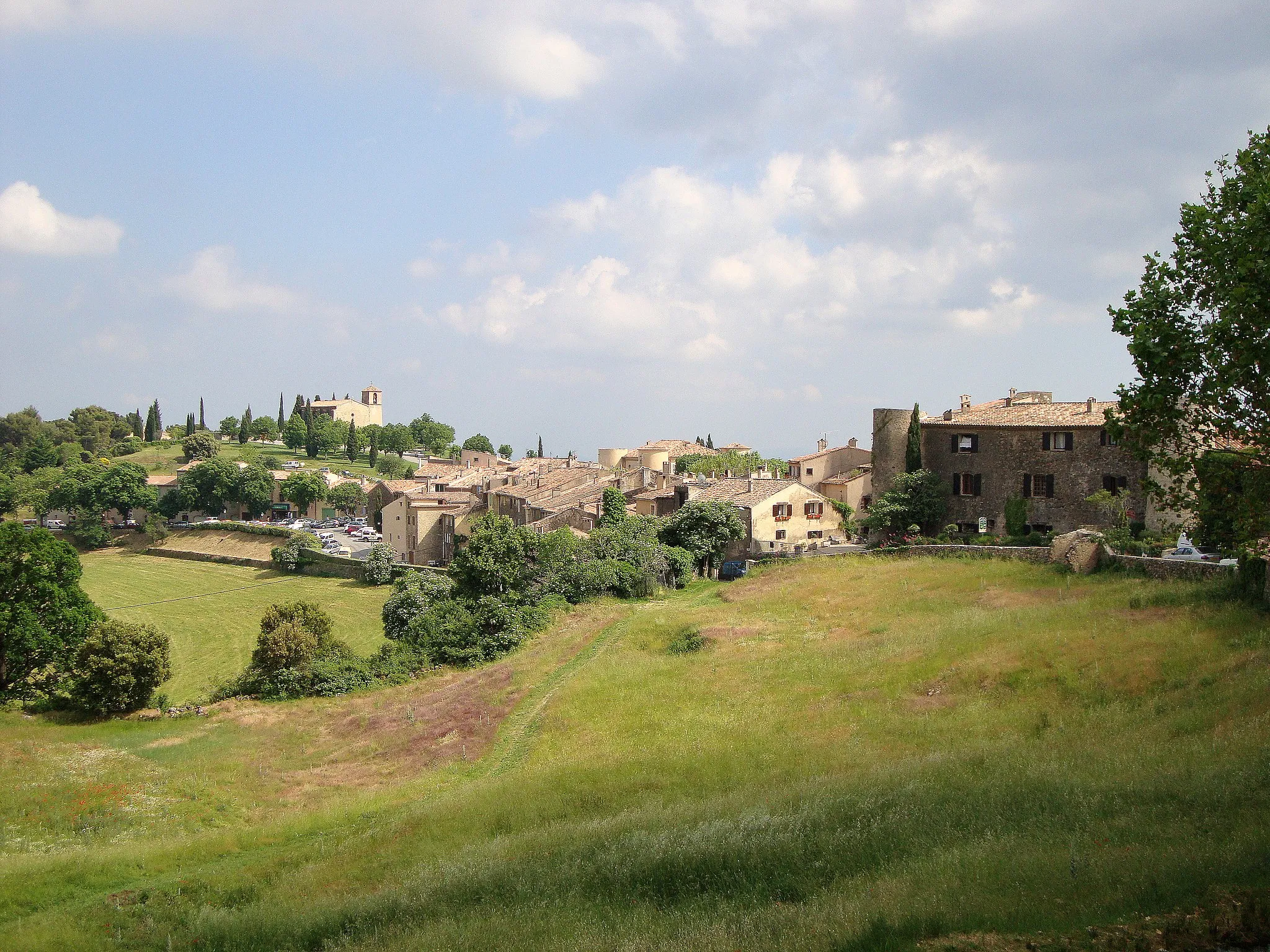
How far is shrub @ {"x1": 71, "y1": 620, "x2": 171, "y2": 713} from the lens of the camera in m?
41.6

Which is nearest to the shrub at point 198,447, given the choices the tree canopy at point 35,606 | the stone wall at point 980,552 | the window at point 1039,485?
the tree canopy at point 35,606

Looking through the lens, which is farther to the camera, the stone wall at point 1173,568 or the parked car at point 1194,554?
the parked car at point 1194,554

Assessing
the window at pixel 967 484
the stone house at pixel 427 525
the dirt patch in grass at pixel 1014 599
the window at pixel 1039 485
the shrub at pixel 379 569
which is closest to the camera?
the dirt patch in grass at pixel 1014 599

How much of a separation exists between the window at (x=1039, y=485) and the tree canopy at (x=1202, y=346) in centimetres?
3669

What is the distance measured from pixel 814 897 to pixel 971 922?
2.77 m

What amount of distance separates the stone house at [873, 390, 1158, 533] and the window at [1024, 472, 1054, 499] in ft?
0.13

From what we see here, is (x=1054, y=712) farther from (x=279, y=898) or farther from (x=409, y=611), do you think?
(x=409, y=611)

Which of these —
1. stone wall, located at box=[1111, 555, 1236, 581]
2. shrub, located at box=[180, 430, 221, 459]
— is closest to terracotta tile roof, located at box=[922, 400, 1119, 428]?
stone wall, located at box=[1111, 555, 1236, 581]

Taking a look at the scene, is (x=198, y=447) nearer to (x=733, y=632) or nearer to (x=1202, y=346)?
(x=733, y=632)

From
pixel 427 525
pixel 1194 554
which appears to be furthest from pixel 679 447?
pixel 1194 554

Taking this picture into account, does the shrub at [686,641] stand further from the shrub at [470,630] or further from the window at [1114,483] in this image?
the window at [1114,483]

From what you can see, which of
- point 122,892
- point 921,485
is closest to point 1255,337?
point 122,892

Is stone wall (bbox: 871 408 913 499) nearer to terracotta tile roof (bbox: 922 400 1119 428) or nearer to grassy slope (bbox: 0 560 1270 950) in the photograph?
terracotta tile roof (bbox: 922 400 1119 428)

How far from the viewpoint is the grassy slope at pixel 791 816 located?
1303 cm
